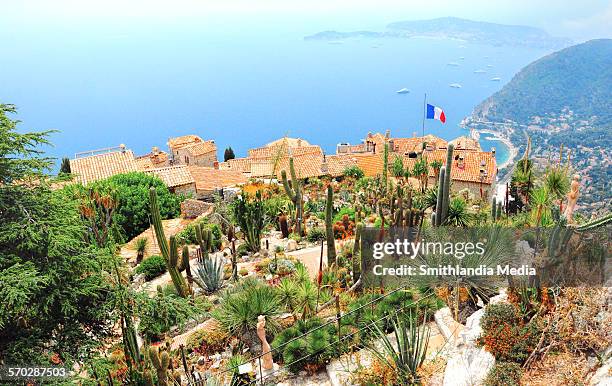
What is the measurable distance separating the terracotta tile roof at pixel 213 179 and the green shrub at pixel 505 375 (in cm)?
2117

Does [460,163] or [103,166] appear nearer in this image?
[103,166]

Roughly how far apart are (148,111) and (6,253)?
17550 cm

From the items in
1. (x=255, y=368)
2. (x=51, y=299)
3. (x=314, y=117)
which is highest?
(x=51, y=299)

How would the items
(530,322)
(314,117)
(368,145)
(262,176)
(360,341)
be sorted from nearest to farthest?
(530,322) < (360,341) < (262,176) < (368,145) < (314,117)

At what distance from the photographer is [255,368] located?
7.80 meters

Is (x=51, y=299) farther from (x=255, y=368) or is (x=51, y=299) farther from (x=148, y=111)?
Answer: (x=148, y=111)

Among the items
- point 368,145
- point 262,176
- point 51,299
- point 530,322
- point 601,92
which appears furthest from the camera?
point 601,92

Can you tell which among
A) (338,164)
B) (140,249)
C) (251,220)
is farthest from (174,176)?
(251,220)

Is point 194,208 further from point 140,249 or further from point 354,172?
point 354,172

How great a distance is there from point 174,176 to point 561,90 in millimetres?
149812

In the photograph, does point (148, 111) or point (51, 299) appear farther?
point (148, 111)

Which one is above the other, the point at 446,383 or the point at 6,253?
the point at 6,253

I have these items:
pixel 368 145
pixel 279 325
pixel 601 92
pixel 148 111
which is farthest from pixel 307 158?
pixel 148 111

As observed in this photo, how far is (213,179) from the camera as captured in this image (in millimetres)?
28156
